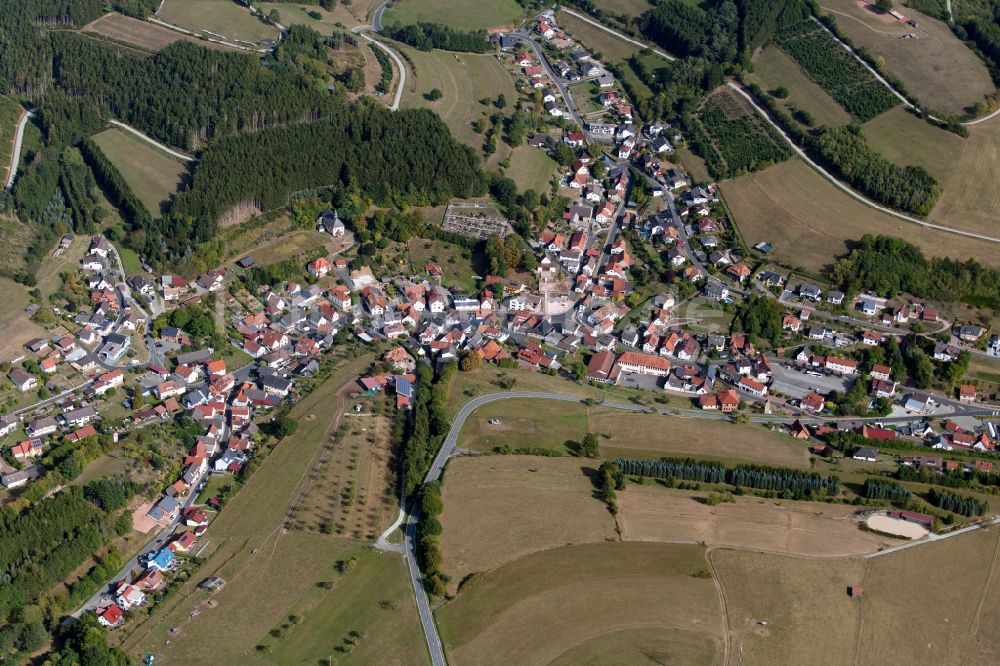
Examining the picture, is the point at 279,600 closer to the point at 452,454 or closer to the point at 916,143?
the point at 452,454

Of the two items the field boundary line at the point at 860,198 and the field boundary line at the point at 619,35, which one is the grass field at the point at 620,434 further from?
the field boundary line at the point at 619,35

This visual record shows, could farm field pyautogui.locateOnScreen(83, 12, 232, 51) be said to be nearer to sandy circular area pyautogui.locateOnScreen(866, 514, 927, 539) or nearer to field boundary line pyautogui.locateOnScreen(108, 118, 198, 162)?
field boundary line pyautogui.locateOnScreen(108, 118, 198, 162)

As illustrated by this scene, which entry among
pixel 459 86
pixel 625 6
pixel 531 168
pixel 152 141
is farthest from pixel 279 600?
pixel 625 6

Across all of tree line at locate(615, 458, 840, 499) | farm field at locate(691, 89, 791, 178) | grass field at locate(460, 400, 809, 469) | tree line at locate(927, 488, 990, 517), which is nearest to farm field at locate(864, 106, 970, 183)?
farm field at locate(691, 89, 791, 178)

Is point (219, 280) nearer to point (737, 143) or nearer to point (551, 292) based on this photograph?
point (551, 292)

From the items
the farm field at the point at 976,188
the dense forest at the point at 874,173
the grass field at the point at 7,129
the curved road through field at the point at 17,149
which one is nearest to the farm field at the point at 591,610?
the dense forest at the point at 874,173
